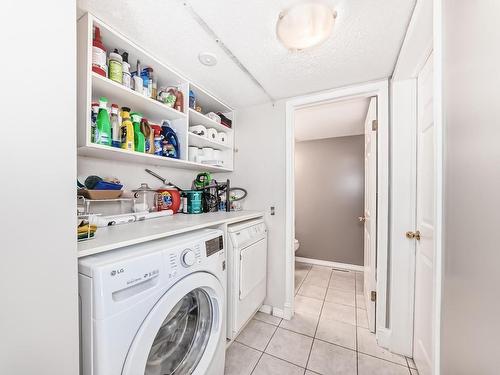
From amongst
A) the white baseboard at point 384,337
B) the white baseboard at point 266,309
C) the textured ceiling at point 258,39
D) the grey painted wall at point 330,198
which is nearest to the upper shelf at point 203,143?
the textured ceiling at point 258,39

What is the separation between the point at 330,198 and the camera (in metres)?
3.28

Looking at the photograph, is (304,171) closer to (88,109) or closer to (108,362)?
(88,109)

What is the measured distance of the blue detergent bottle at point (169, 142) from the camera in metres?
1.43

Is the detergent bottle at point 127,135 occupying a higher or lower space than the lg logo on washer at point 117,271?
higher

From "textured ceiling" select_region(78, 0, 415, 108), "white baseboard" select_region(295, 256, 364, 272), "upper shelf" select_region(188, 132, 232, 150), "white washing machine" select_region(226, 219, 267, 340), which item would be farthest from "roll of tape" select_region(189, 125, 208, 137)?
"white baseboard" select_region(295, 256, 364, 272)

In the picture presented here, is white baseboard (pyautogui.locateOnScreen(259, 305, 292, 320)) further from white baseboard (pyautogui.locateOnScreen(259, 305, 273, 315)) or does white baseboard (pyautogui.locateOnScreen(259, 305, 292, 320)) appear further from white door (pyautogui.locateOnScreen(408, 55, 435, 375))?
white door (pyautogui.locateOnScreen(408, 55, 435, 375))

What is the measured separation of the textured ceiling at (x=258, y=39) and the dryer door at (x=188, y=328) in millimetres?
1286

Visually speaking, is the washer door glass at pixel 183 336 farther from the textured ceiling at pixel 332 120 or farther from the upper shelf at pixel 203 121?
the textured ceiling at pixel 332 120
